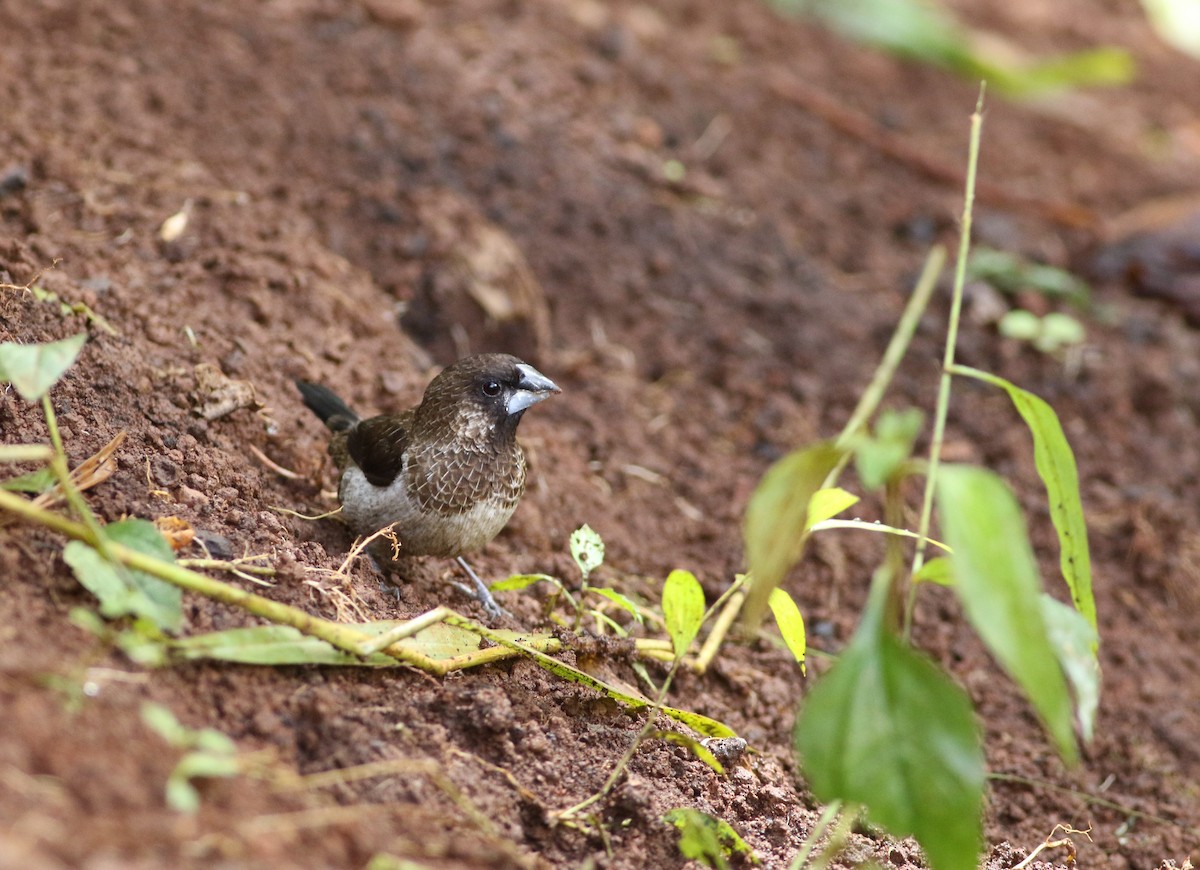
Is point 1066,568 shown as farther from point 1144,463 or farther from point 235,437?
point 1144,463

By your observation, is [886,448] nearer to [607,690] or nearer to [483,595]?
[607,690]

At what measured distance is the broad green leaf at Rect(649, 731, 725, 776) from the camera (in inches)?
111

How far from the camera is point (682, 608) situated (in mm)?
2799

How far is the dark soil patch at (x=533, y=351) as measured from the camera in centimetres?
230

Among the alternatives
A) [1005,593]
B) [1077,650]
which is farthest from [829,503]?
[1005,593]

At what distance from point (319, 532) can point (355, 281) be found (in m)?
1.43

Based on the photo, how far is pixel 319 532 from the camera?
136 inches

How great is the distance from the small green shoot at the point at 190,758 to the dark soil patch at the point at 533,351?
0.04 m

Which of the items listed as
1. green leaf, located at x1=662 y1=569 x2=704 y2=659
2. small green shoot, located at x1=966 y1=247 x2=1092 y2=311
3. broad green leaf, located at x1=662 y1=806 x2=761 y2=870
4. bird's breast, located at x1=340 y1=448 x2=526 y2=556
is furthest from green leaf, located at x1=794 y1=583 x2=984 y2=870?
small green shoot, located at x1=966 y1=247 x2=1092 y2=311

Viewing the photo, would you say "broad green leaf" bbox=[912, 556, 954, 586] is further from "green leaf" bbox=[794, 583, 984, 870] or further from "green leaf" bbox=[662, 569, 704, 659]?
"green leaf" bbox=[662, 569, 704, 659]

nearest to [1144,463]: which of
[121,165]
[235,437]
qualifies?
[235,437]

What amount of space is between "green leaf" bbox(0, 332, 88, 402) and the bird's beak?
146 cm

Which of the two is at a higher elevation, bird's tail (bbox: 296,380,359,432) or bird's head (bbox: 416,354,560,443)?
bird's head (bbox: 416,354,560,443)

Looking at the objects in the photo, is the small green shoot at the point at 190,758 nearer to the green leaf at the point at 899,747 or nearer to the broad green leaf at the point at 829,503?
the green leaf at the point at 899,747
